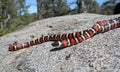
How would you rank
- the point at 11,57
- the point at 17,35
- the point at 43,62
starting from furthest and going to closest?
the point at 17,35 → the point at 11,57 → the point at 43,62


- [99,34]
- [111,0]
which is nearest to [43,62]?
[99,34]

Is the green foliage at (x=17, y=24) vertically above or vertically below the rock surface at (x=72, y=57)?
below

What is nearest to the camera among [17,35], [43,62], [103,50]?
[103,50]

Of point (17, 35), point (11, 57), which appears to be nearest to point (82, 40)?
point (11, 57)

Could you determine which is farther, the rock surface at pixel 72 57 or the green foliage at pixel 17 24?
the green foliage at pixel 17 24

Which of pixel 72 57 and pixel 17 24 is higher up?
pixel 72 57

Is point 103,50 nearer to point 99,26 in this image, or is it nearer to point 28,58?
point 99,26

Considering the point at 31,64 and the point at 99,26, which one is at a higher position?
the point at 99,26

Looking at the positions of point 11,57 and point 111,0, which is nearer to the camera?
point 11,57

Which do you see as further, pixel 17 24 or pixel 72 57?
pixel 17 24

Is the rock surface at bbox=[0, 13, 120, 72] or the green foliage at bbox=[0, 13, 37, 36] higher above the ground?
the rock surface at bbox=[0, 13, 120, 72]

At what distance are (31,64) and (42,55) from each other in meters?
0.47

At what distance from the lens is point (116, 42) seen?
6625 millimetres

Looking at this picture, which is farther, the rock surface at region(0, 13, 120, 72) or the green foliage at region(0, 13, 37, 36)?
the green foliage at region(0, 13, 37, 36)
